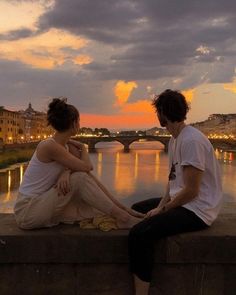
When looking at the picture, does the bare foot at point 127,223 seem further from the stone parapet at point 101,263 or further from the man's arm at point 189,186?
the man's arm at point 189,186

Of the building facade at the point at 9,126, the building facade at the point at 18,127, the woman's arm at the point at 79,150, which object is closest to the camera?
the woman's arm at the point at 79,150

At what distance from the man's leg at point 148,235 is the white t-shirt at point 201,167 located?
10cm

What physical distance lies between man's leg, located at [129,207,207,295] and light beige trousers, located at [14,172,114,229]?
293mm

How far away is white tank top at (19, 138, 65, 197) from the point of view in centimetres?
273

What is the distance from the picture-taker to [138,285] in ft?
8.43

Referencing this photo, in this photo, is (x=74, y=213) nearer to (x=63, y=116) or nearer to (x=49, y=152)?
(x=49, y=152)

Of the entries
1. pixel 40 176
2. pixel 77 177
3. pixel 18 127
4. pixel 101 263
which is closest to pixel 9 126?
pixel 18 127

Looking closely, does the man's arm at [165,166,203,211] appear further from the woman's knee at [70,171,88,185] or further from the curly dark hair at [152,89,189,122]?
the woman's knee at [70,171,88,185]

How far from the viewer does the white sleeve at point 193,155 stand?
254cm

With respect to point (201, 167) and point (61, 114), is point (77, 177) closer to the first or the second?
point (61, 114)

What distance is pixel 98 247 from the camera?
2611 mm

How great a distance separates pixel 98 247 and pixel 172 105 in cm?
89

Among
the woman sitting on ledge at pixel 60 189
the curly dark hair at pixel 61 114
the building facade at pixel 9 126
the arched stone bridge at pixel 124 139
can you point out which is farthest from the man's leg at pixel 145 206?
the building facade at pixel 9 126

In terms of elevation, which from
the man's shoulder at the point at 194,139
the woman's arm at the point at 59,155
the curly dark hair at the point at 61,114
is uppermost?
the curly dark hair at the point at 61,114
